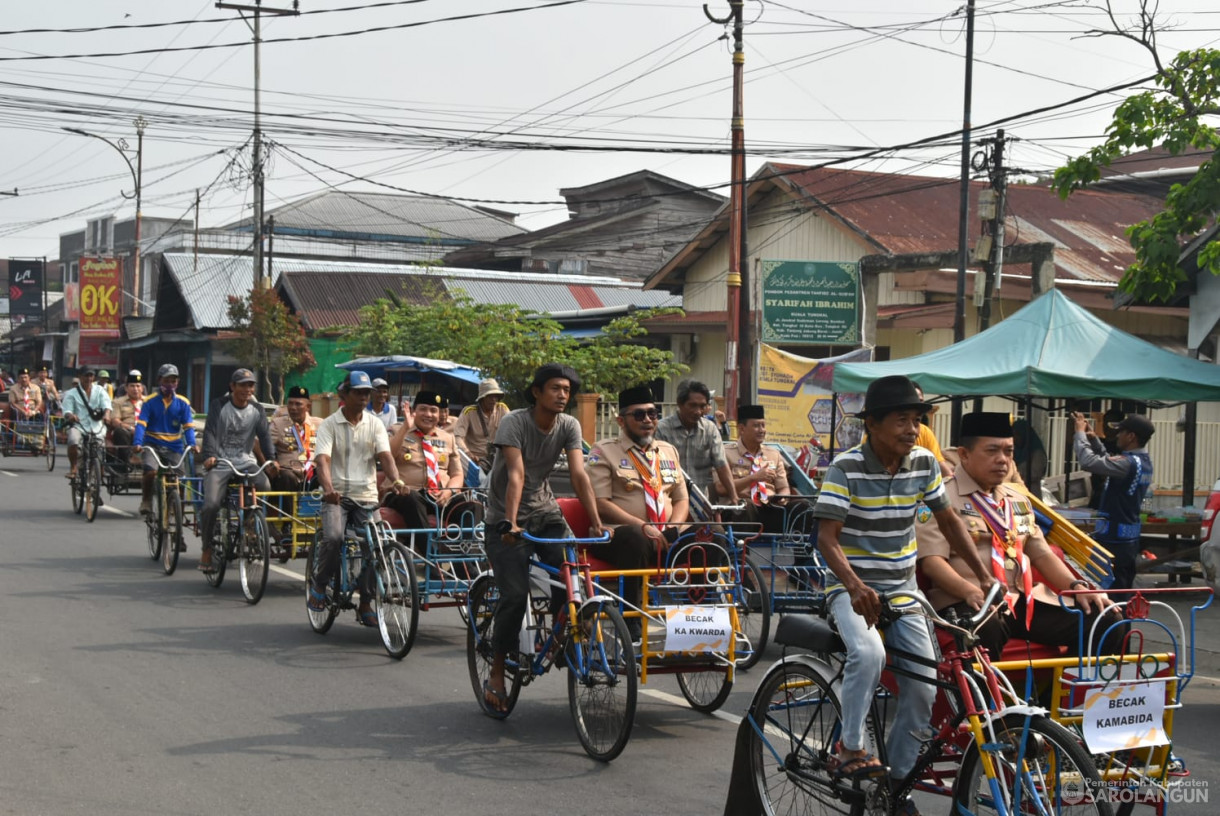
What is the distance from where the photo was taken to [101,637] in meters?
9.99

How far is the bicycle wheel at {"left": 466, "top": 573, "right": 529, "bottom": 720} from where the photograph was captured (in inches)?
303

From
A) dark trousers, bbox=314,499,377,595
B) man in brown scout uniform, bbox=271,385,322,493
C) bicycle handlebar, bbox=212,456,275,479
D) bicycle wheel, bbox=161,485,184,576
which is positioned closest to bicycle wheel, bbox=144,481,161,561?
bicycle wheel, bbox=161,485,184,576

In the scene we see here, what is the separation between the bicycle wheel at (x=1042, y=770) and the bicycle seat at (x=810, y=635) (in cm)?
81

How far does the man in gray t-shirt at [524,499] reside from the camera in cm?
739

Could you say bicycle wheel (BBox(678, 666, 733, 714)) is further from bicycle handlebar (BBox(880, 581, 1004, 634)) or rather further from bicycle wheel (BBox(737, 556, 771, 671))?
bicycle handlebar (BBox(880, 581, 1004, 634))

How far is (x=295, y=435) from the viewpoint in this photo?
1375 centimetres

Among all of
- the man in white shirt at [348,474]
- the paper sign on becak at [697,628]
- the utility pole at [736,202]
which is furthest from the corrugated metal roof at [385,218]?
the paper sign on becak at [697,628]

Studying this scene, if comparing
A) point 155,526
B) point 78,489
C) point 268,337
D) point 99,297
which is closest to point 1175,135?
point 155,526

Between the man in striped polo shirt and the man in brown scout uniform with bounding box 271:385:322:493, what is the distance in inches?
346

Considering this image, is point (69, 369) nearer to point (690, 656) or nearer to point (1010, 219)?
point (1010, 219)

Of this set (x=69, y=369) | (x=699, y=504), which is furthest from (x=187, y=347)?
(x=699, y=504)

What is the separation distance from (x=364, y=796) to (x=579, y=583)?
5.22 ft

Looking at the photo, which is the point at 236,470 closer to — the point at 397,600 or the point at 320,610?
the point at 320,610

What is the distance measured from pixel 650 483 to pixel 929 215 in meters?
22.9
